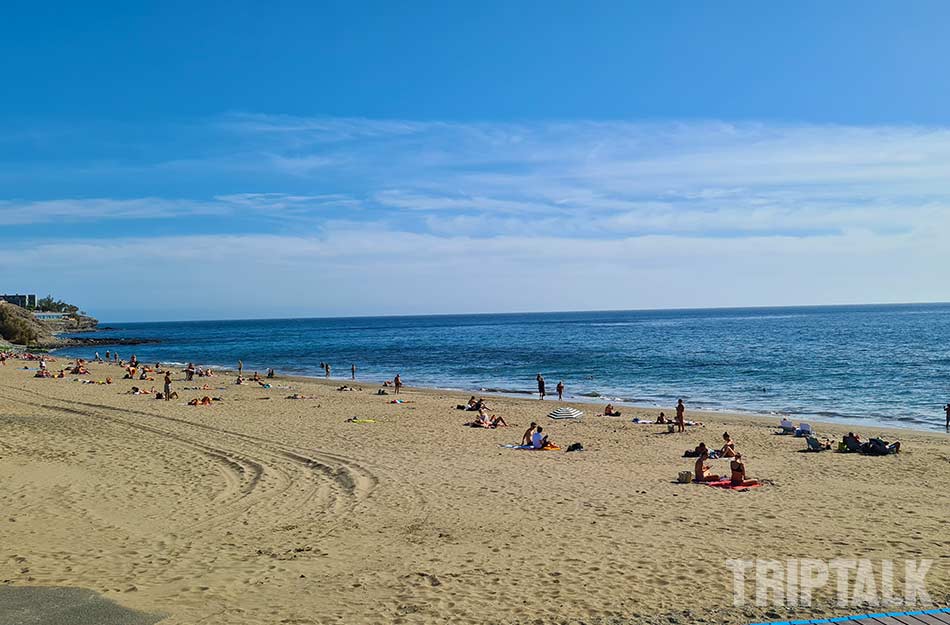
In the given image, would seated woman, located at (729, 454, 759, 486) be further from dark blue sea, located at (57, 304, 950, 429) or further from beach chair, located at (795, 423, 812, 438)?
dark blue sea, located at (57, 304, 950, 429)

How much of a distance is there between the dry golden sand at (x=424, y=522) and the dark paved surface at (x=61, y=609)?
0.22 meters

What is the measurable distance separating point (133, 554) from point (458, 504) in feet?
16.6

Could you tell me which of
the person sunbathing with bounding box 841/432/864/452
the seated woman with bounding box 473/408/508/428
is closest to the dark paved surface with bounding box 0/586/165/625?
the seated woman with bounding box 473/408/508/428

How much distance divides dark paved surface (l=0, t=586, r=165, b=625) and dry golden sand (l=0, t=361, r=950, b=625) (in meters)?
0.22

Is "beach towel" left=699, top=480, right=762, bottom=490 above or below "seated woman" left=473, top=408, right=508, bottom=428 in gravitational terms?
above

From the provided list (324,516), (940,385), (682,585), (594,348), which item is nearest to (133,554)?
(324,516)

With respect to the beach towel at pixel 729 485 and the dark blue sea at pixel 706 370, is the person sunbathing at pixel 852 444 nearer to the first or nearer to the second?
the beach towel at pixel 729 485

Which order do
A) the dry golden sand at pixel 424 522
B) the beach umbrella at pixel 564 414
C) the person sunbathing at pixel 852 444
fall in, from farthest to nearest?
the beach umbrella at pixel 564 414, the person sunbathing at pixel 852 444, the dry golden sand at pixel 424 522

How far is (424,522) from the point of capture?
1063cm

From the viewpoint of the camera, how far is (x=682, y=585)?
7.84m

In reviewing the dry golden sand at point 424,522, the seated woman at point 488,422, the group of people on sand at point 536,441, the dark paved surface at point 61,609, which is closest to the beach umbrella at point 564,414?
the seated woman at point 488,422

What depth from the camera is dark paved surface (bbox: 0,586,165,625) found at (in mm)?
6738

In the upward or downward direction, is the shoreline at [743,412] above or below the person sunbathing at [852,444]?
below

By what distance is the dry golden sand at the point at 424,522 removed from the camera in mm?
7527
